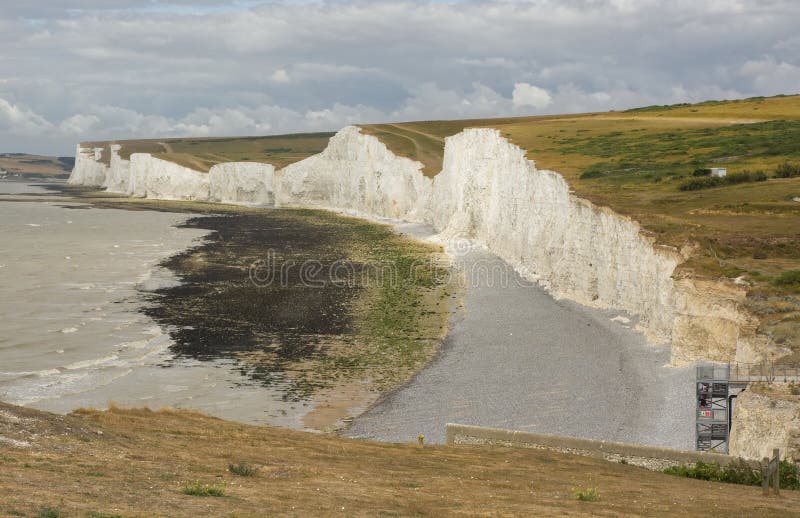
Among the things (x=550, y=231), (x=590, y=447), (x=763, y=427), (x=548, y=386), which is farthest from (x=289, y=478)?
(x=550, y=231)

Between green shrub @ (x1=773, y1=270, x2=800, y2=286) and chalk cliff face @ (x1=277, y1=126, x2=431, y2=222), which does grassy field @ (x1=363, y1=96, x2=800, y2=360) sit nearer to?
green shrub @ (x1=773, y1=270, x2=800, y2=286)

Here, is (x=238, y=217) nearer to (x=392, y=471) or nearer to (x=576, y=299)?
(x=576, y=299)

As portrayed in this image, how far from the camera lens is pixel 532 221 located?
189 ft

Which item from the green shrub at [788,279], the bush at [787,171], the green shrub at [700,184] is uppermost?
the bush at [787,171]

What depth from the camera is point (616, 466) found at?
20.6 m

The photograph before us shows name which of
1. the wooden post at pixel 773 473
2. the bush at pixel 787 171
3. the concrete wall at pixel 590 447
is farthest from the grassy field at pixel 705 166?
the wooden post at pixel 773 473

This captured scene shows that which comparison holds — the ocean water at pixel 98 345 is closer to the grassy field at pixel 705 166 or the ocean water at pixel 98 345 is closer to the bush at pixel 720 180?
the grassy field at pixel 705 166

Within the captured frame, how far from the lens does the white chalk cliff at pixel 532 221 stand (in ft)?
95.8

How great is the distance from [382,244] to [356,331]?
37.5 meters

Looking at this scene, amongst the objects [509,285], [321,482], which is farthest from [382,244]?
[321,482]

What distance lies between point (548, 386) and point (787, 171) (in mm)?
33707

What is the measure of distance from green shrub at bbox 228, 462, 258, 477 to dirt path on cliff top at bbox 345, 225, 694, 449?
9.52m

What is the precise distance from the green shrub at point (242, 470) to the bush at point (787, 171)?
4871 cm

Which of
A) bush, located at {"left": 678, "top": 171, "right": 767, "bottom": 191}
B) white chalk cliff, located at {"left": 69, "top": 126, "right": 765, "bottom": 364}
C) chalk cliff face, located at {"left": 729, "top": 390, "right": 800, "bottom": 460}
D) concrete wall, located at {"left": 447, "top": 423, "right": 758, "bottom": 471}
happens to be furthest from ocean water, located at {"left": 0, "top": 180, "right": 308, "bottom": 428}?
bush, located at {"left": 678, "top": 171, "right": 767, "bottom": 191}
